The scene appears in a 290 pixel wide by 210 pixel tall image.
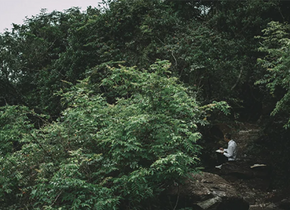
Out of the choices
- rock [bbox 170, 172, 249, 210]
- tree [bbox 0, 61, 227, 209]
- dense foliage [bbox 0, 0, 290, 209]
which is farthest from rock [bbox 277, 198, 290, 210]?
tree [bbox 0, 61, 227, 209]

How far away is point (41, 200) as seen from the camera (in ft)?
16.4

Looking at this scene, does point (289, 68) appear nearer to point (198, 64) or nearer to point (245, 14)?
point (198, 64)

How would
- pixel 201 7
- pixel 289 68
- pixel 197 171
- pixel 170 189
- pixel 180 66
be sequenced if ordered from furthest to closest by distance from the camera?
pixel 201 7 → pixel 180 66 → pixel 289 68 → pixel 170 189 → pixel 197 171

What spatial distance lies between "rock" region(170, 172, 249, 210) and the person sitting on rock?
2.60m

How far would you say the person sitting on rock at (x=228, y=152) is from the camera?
A: 29.8 feet

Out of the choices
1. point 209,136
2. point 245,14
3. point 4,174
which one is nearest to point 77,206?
point 4,174

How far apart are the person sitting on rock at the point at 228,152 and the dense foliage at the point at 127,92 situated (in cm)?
127

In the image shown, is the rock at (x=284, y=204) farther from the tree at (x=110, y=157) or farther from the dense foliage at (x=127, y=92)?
the tree at (x=110, y=157)

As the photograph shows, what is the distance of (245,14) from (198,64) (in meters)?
4.97

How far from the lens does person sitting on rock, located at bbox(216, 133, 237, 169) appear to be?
29.8 ft

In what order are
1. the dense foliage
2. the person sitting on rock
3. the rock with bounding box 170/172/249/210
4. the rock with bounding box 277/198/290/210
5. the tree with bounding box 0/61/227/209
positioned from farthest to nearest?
the person sitting on rock → the rock with bounding box 277/198/290/210 → the rock with bounding box 170/172/249/210 → the dense foliage → the tree with bounding box 0/61/227/209

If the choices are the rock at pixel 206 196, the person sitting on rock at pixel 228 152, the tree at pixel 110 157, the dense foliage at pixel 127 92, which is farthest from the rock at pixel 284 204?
the tree at pixel 110 157

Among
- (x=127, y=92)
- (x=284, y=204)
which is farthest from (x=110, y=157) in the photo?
(x=284, y=204)

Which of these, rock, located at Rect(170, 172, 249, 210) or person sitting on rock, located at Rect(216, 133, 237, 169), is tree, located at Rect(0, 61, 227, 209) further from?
person sitting on rock, located at Rect(216, 133, 237, 169)
